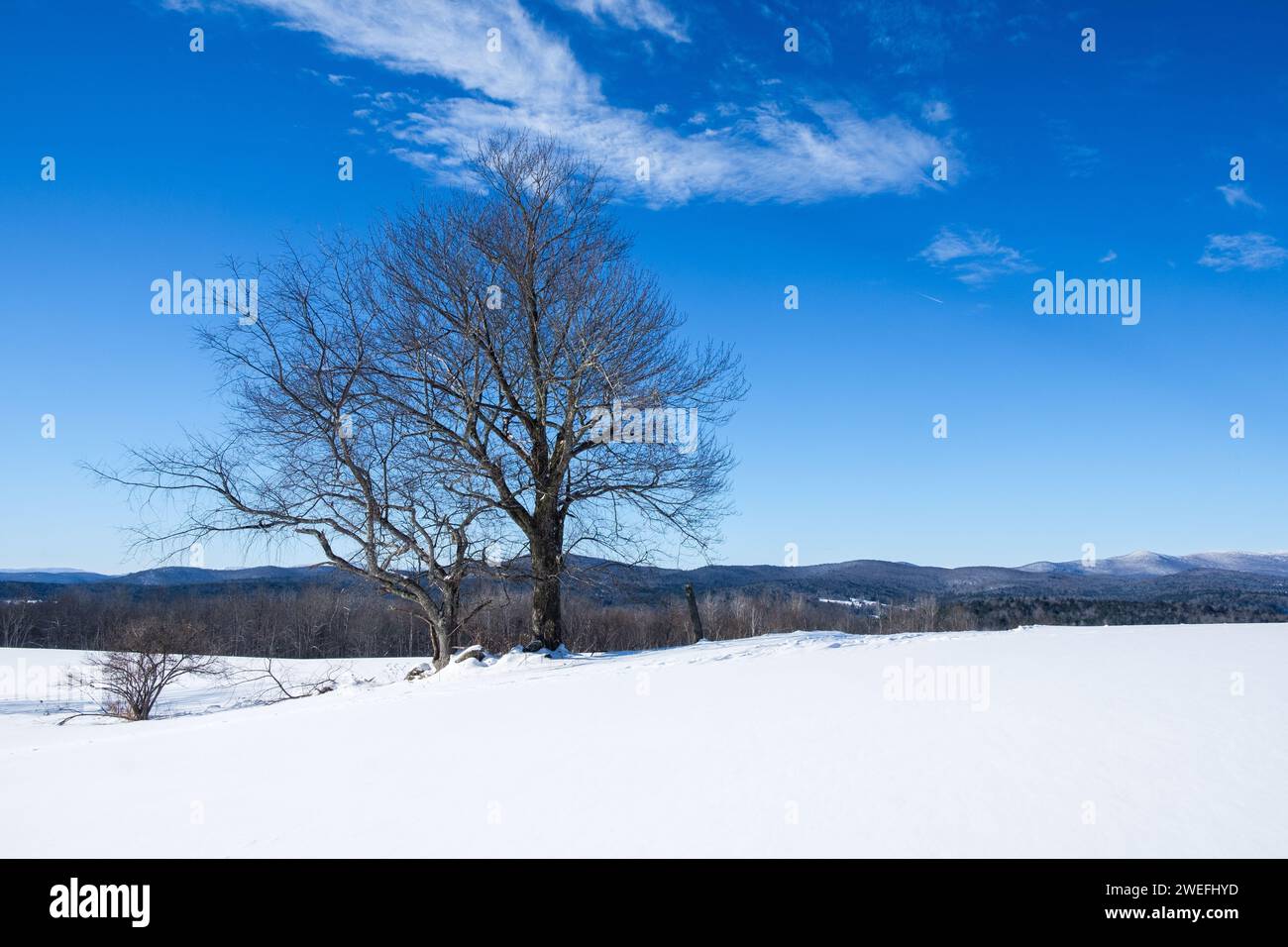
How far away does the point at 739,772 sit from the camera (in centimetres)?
426

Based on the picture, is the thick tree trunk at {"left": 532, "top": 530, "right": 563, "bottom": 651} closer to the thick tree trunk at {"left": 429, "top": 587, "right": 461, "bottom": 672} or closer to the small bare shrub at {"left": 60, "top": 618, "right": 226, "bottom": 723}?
the thick tree trunk at {"left": 429, "top": 587, "right": 461, "bottom": 672}

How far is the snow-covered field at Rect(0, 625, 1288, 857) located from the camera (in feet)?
11.2

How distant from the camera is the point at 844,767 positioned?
165 inches

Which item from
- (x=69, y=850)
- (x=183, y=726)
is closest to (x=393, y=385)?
(x=183, y=726)

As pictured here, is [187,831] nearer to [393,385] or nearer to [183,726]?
[183,726]

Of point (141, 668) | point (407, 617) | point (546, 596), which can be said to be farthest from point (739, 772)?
point (407, 617)

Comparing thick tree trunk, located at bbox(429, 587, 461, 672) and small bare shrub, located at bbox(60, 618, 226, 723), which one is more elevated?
thick tree trunk, located at bbox(429, 587, 461, 672)

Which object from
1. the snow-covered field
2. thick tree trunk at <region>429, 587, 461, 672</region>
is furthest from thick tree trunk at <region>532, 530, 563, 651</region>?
the snow-covered field

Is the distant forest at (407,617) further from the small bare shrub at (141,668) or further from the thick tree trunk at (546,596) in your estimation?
the thick tree trunk at (546,596)

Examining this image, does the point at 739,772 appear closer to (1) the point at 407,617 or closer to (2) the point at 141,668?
(2) the point at 141,668

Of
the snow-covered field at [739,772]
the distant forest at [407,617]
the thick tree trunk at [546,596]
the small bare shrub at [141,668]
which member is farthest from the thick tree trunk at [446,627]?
the distant forest at [407,617]

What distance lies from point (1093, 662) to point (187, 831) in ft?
25.0

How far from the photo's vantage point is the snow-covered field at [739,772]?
134 inches

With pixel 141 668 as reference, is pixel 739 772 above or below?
above
